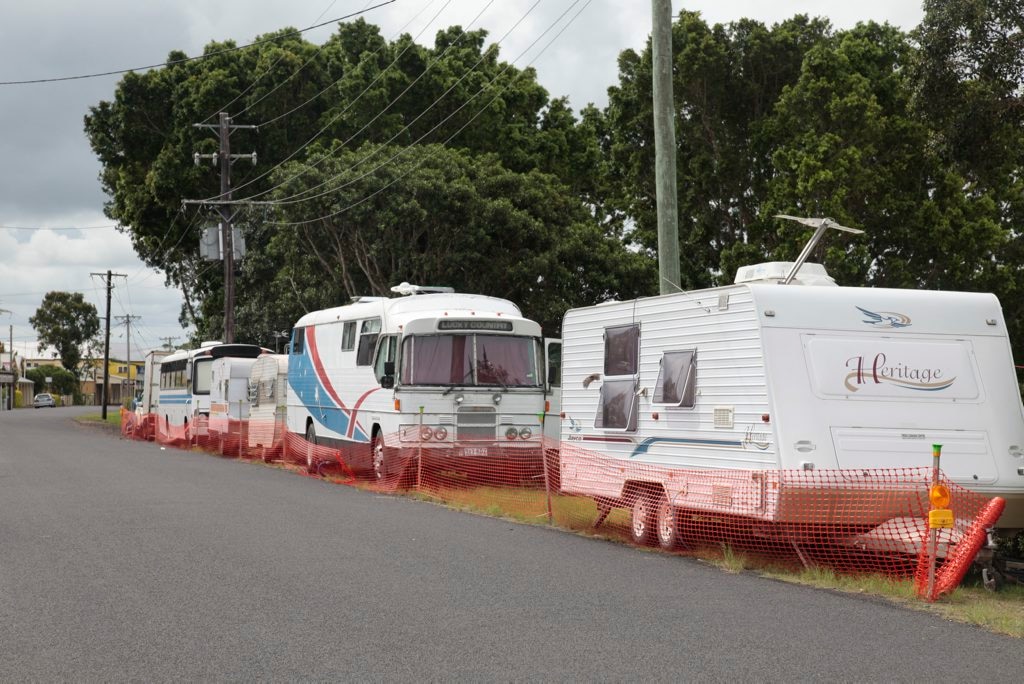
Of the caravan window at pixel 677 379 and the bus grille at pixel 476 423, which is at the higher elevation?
the caravan window at pixel 677 379

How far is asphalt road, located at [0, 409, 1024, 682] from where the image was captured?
7.43 metres

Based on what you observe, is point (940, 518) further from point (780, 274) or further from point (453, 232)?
point (453, 232)

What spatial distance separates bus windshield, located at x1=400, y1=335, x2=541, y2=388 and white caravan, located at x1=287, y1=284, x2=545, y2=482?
0.06 feet

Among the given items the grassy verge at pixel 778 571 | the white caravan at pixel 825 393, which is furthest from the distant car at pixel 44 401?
the white caravan at pixel 825 393

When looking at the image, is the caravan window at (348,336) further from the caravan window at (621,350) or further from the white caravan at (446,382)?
the caravan window at (621,350)

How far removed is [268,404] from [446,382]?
36.1ft

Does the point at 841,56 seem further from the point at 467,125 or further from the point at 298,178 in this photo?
the point at 298,178

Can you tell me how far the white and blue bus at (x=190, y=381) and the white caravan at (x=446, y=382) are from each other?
15014mm

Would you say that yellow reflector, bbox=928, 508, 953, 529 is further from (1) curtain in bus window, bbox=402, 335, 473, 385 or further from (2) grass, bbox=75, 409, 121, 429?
(2) grass, bbox=75, 409, 121, 429

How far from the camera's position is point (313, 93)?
46.8m

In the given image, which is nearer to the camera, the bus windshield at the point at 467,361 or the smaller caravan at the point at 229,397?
the bus windshield at the point at 467,361

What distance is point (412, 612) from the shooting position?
9.13 m

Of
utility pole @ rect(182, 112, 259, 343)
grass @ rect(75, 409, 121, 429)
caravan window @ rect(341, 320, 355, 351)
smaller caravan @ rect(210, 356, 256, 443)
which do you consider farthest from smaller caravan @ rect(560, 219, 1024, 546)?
grass @ rect(75, 409, 121, 429)

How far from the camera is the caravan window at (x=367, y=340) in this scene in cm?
2272
